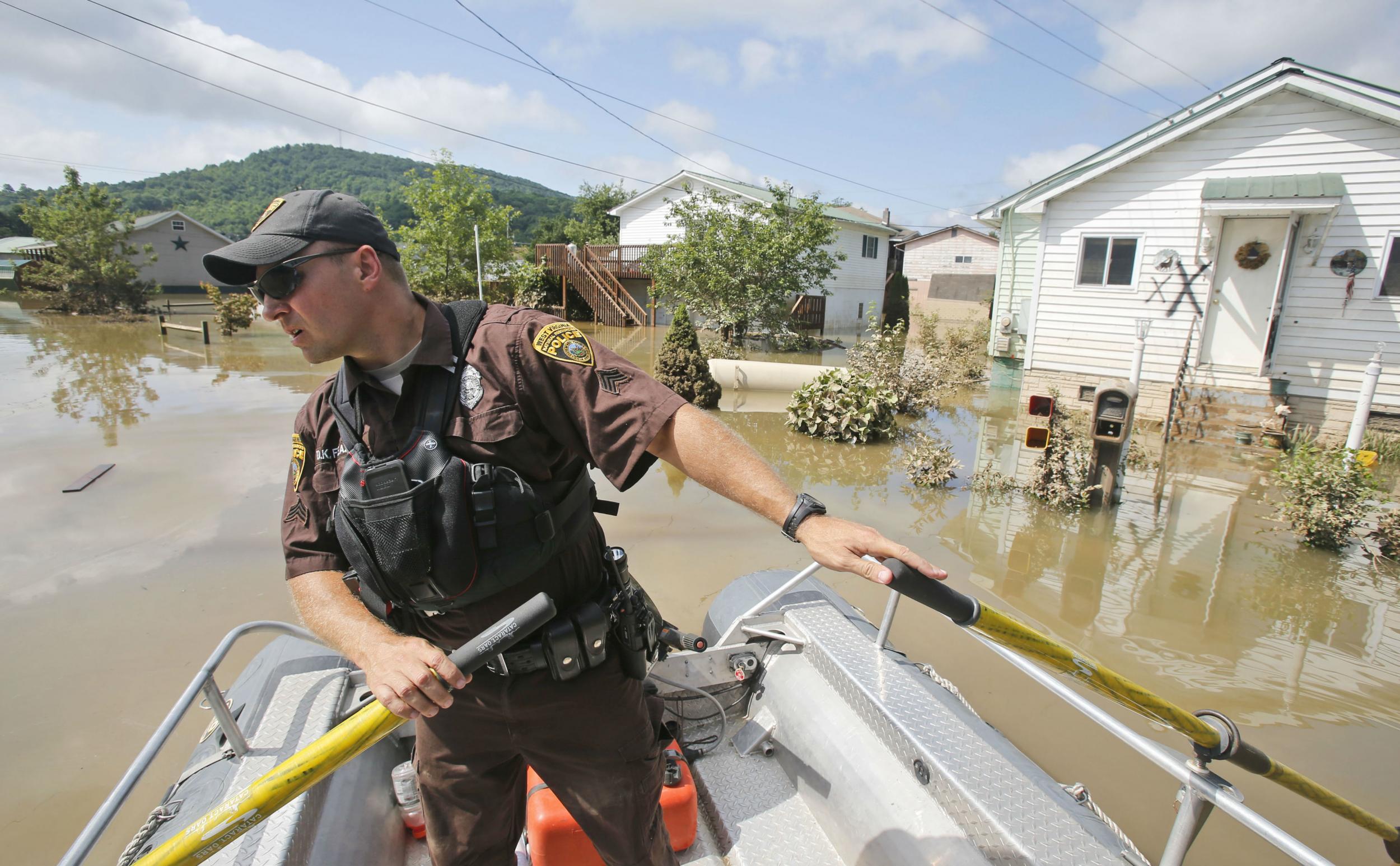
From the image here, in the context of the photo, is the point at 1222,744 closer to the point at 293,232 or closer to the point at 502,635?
the point at 502,635

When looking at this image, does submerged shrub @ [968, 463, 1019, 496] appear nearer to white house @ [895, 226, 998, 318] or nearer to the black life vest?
the black life vest

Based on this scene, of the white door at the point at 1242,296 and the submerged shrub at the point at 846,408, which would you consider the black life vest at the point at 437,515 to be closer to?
the submerged shrub at the point at 846,408

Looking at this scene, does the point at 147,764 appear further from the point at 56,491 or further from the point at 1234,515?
the point at 1234,515

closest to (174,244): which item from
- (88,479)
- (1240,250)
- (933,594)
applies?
(88,479)

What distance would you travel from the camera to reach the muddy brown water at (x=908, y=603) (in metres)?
3.52

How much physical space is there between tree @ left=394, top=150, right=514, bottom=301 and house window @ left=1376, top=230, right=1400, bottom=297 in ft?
67.8

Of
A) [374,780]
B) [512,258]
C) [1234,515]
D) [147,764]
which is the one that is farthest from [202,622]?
[512,258]

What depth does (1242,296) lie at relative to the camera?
395 inches

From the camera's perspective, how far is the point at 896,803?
2264 mm

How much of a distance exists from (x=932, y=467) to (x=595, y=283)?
1772 cm

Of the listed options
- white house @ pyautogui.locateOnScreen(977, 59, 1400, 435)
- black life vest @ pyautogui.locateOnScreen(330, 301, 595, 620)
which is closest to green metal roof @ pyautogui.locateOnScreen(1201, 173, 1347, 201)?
white house @ pyautogui.locateOnScreen(977, 59, 1400, 435)

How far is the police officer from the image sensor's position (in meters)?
1.45

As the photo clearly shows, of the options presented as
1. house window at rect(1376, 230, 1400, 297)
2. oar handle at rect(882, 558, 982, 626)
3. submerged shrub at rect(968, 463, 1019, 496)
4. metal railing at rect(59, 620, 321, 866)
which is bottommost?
submerged shrub at rect(968, 463, 1019, 496)

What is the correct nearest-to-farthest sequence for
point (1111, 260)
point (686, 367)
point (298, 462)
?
point (298, 462), point (686, 367), point (1111, 260)
